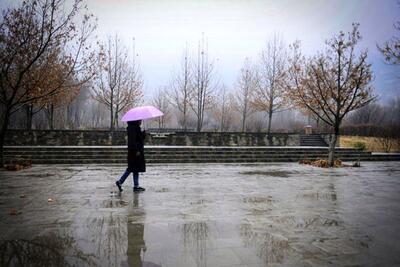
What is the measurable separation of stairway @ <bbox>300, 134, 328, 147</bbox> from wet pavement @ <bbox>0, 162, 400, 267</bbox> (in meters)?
16.5

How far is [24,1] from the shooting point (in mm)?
13023

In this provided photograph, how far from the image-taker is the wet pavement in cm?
411

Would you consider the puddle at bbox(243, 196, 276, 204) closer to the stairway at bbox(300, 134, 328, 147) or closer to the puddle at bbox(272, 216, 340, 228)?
the puddle at bbox(272, 216, 340, 228)

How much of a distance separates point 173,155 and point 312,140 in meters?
13.7

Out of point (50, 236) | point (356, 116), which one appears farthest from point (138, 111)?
point (356, 116)

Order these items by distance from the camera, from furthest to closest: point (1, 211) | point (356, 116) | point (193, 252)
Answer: point (356, 116), point (1, 211), point (193, 252)

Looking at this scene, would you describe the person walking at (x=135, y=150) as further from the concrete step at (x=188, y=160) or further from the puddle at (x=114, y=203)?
the concrete step at (x=188, y=160)

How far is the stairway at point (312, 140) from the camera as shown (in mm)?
26094

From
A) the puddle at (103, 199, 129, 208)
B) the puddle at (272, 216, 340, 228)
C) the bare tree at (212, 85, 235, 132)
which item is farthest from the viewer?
the bare tree at (212, 85, 235, 132)

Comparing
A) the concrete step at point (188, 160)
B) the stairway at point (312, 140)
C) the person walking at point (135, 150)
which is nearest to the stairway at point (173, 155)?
the concrete step at point (188, 160)

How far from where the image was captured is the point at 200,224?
5.57 metres

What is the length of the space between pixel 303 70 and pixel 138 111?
11459 mm

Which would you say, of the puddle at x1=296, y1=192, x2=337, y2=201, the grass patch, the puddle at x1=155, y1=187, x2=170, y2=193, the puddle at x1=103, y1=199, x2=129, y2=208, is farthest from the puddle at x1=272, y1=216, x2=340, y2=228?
the grass patch

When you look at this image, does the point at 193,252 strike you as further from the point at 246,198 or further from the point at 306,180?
the point at 306,180
